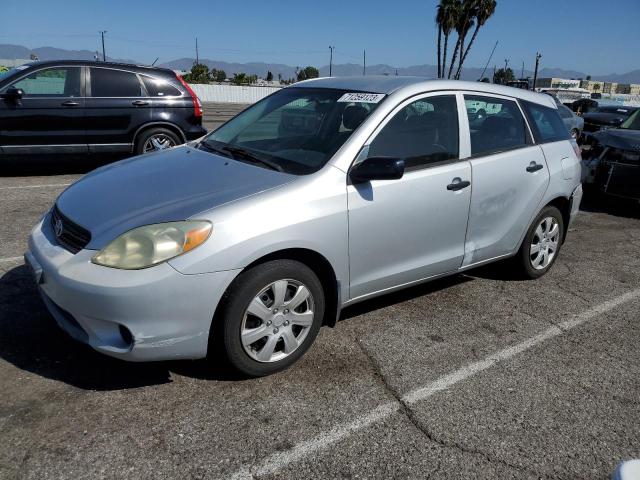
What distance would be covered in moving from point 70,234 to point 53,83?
5916mm

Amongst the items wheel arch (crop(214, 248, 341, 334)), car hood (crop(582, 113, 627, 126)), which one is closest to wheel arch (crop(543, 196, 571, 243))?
wheel arch (crop(214, 248, 341, 334))

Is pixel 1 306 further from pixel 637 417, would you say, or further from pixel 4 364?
pixel 637 417

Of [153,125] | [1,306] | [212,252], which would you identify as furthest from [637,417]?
[153,125]

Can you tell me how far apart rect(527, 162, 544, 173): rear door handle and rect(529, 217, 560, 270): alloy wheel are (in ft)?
1.57

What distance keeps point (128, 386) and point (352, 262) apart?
144cm

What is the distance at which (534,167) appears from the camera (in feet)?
14.2

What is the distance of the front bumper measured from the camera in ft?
8.31

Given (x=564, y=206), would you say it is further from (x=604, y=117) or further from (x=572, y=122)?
(x=604, y=117)

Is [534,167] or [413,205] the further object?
[534,167]

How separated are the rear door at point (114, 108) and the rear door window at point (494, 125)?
5695 mm

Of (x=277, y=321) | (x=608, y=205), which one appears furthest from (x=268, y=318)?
(x=608, y=205)

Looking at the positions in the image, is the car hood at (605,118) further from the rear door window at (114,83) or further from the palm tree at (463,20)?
the palm tree at (463,20)

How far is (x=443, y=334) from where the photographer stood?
12.0ft

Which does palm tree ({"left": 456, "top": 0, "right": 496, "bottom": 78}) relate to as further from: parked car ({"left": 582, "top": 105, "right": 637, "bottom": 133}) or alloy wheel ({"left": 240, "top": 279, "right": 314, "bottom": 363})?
alloy wheel ({"left": 240, "top": 279, "right": 314, "bottom": 363})
